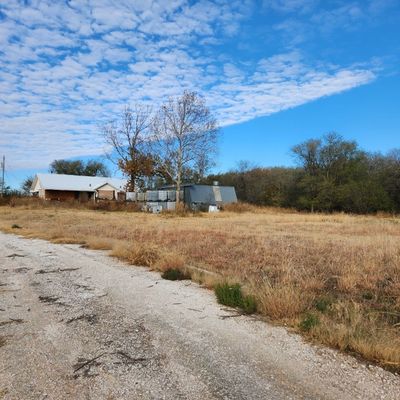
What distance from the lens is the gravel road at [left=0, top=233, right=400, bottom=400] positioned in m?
3.29

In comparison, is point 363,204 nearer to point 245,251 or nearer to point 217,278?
point 245,251

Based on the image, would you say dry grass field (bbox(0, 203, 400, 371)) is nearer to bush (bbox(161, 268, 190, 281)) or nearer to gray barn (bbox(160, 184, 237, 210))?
bush (bbox(161, 268, 190, 281))

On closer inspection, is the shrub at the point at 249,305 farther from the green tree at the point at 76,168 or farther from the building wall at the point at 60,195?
the green tree at the point at 76,168

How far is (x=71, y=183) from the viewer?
68125 mm

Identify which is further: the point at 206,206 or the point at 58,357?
the point at 206,206

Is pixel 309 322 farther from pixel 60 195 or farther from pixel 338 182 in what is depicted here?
pixel 60 195

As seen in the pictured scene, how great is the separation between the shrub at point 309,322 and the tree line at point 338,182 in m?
42.1

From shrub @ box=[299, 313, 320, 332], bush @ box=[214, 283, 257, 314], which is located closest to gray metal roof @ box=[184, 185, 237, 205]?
bush @ box=[214, 283, 257, 314]

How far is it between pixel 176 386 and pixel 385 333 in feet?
8.47

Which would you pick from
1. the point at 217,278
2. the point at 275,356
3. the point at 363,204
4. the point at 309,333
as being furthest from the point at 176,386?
the point at 363,204

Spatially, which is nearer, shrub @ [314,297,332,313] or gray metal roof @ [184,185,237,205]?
shrub @ [314,297,332,313]

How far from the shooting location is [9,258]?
10.2 meters

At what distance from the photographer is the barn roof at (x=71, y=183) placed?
6575 centimetres

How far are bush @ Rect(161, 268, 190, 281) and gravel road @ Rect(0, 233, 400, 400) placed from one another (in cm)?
117
